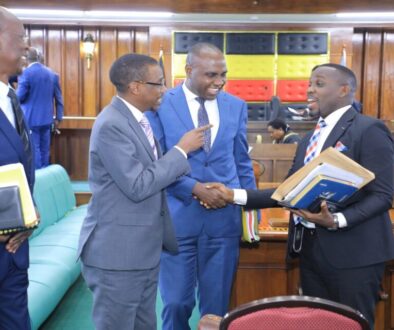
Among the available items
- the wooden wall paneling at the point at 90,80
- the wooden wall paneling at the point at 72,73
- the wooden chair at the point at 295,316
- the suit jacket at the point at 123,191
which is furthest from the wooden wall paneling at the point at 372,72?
the wooden chair at the point at 295,316

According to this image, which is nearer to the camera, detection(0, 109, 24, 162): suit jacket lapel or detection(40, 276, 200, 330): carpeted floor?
detection(0, 109, 24, 162): suit jacket lapel

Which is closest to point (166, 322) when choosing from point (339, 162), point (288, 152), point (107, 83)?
point (339, 162)

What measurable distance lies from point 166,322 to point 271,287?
2.72 feet

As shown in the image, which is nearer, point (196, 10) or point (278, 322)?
point (278, 322)

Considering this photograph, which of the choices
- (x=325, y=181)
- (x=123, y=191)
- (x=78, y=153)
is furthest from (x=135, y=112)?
(x=78, y=153)

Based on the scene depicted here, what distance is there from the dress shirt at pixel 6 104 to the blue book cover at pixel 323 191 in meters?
1.06

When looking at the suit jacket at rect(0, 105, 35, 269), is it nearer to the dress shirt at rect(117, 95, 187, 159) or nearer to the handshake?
the dress shirt at rect(117, 95, 187, 159)

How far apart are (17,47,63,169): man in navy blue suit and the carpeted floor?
9.17 feet

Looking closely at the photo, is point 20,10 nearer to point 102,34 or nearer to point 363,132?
point 102,34

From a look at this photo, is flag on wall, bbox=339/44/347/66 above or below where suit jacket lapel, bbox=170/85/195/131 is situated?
above

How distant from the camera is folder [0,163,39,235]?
1.45 metres

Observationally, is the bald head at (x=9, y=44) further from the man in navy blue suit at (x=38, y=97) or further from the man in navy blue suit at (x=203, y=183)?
the man in navy blue suit at (x=38, y=97)

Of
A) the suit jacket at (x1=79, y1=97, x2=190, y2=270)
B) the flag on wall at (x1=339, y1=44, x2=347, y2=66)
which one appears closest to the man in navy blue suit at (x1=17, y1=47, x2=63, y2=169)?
the suit jacket at (x1=79, y1=97, x2=190, y2=270)

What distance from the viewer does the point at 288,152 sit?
570 centimetres
